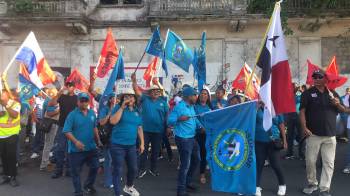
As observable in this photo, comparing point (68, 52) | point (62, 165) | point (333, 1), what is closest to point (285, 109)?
point (62, 165)

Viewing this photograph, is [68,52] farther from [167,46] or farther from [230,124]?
[230,124]

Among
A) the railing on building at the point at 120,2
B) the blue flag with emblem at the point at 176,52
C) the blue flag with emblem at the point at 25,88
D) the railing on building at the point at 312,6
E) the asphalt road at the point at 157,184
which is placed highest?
the railing on building at the point at 120,2

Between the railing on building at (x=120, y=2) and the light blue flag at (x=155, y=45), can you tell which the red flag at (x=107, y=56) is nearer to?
the light blue flag at (x=155, y=45)

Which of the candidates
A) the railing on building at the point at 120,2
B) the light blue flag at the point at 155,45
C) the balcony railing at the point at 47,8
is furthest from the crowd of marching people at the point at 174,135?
the railing on building at the point at 120,2

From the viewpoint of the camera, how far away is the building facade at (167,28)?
19.2 m

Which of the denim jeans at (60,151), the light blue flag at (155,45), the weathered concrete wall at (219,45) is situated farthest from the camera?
the weathered concrete wall at (219,45)

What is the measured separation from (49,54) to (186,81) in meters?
6.08

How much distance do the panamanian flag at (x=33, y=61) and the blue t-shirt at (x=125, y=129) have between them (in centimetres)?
281

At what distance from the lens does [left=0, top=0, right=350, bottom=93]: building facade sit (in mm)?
19172

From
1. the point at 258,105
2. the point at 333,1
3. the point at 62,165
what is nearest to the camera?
the point at 258,105

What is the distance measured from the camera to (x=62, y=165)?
29.7ft

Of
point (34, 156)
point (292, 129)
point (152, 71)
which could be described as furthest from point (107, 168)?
point (292, 129)

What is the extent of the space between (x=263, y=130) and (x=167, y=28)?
41.3 feet

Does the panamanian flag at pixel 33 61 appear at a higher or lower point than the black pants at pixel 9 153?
higher
